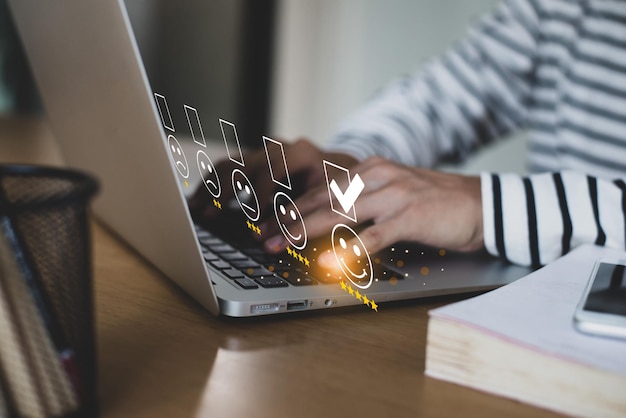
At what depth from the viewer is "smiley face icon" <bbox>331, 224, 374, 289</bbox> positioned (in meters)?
0.48

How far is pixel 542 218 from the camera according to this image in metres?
0.59

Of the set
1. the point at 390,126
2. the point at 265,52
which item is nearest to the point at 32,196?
the point at 390,126

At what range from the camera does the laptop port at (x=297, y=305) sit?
0.45 metres

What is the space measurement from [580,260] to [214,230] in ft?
1.03

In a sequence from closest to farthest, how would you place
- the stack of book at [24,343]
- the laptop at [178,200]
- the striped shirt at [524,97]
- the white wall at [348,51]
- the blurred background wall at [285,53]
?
the stack of book at [24,343], the laptop at [178,200], the striped shirt at [524,97], the white wall at [348,51], the blurred background wall at [285,53]

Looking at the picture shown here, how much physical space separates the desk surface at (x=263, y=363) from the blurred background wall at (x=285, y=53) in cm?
193

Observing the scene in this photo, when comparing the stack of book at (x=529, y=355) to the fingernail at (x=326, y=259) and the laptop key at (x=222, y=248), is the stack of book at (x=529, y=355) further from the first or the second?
the laptop key at (x=222, y=248)

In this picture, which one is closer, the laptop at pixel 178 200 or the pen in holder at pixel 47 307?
the pen in holder at pixel 47 307

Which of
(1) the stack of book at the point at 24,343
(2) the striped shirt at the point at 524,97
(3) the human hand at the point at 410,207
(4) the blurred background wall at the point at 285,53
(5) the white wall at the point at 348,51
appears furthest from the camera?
(4) the blurred background wall at the point at 285,53

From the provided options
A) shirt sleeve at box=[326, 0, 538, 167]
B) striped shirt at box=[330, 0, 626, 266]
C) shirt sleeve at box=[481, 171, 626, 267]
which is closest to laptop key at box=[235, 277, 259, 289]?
shirt sleeve at box=[481, 171, 626, 267]

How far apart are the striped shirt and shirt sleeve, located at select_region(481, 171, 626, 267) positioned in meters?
0.19
